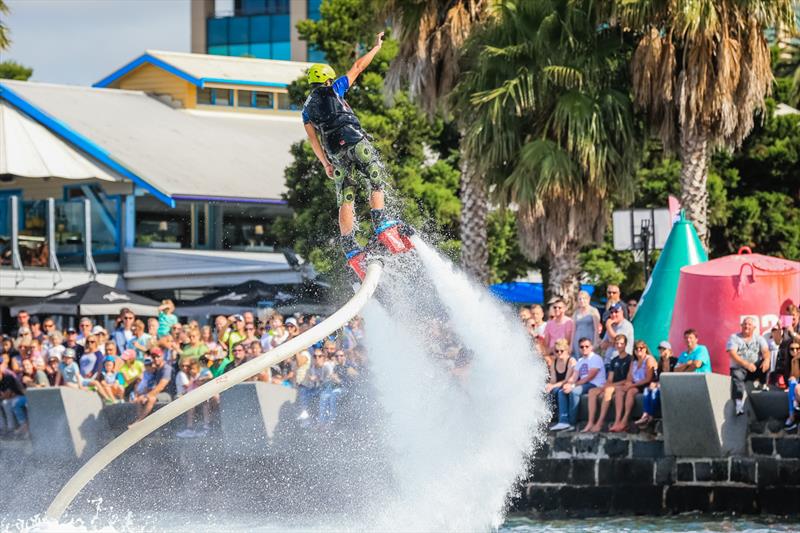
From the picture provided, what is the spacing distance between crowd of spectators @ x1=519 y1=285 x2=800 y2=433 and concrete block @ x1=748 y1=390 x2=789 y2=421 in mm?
75

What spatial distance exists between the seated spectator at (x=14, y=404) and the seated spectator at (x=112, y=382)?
1567 mm

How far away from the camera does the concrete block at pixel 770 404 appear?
1597 cm

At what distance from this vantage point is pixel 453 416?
17.2 m

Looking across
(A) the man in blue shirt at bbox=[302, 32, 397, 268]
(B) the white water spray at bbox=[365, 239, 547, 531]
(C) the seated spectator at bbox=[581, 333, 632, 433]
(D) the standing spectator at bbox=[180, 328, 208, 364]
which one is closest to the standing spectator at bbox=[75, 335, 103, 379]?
(D) the standing spectator at bbox=[180, 328, 208, 364]

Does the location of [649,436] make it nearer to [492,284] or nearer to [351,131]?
[351,131]

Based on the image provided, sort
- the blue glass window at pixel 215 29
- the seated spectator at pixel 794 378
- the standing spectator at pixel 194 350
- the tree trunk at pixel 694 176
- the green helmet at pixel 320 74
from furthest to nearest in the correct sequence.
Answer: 1. the blue glass window at pixel 215 29
2. the tree trunk at pixel 694 176
3. the standing spectator at pixel 194 350
4. the seated spectator at pixel 794 378
5. the green helmet at pixel 320 74

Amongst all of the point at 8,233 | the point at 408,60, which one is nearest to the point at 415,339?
the point at 408,60

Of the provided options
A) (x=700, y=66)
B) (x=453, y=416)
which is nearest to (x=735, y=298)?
(x=453, y=416)

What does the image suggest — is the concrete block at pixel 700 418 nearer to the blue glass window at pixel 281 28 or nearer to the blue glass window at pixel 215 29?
the blue glass window at pixel 281 28

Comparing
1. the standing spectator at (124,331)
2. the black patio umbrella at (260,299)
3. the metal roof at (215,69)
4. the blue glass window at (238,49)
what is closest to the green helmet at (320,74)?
the standing spectator at (124,331)

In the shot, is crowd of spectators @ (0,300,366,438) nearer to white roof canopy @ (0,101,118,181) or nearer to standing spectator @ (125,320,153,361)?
standing spectator @ (125,320,153,361)

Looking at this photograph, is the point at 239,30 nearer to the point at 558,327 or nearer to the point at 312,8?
the point at 312,8

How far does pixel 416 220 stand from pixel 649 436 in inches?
348

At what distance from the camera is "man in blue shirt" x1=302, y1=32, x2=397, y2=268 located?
11984 millimetres
